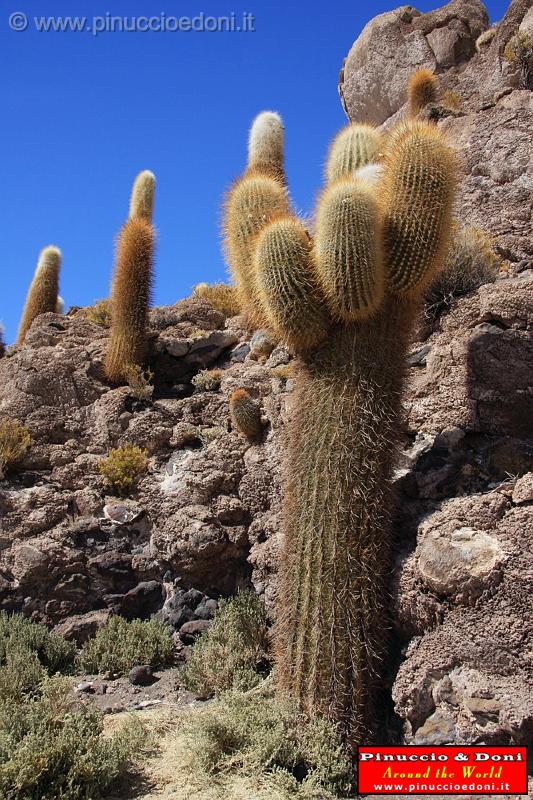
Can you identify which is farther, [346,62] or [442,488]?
[346,62]

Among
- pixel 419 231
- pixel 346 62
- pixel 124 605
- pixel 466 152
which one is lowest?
pixel 124 605

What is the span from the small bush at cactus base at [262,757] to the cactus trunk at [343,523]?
0.19 m

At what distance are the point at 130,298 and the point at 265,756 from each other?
592 centimetres

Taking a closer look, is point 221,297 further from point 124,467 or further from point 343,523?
point 343,523

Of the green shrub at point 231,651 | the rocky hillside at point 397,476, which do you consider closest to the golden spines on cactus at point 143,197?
the rocky hillside at point 397,476

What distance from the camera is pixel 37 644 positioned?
6.35 meters

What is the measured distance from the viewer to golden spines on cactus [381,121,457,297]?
5.11 m

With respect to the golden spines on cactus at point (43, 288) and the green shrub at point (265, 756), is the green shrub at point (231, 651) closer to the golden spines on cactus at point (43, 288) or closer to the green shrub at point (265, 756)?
the green shrub at point (265, 756)

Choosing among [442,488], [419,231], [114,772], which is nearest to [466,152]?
[419,231]

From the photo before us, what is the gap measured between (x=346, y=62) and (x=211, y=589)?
35.8 ft

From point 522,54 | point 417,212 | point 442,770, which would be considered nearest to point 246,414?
point 417,212

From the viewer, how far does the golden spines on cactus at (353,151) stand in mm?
6422

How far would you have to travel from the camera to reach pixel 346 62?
524 inches

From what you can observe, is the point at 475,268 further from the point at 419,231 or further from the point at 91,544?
the point at 91,544
